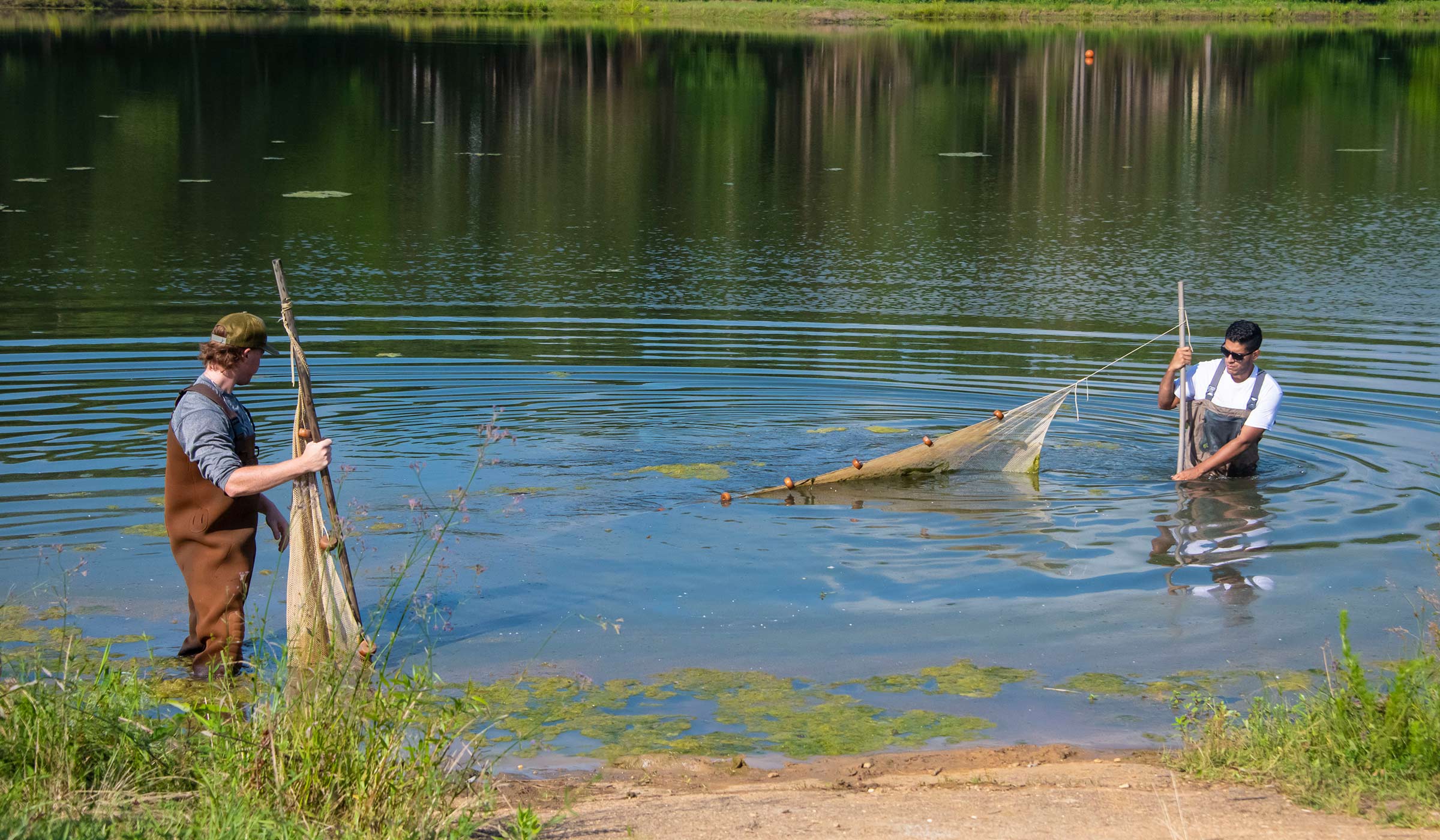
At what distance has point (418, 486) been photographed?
10875mm

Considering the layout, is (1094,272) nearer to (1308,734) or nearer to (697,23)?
(1308,734)

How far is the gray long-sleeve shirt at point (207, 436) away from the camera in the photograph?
6445 millimetres

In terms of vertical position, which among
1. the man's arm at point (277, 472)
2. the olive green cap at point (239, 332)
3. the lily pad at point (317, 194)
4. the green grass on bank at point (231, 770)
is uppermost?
the lily pad at point (317, 194)

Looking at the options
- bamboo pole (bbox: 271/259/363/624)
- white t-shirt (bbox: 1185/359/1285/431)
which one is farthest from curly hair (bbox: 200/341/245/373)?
Result: white t-shirt (bbox: 1185/359/1285/431)

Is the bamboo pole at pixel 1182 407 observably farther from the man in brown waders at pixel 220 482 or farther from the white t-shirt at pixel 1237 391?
the man in brown waders at pixel 220 482

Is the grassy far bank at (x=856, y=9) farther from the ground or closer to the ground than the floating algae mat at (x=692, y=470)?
farther from the ground

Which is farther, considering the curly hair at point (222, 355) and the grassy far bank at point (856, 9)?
the grassy far bank at point (856, 9)

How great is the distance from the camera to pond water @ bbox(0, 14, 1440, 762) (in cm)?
832

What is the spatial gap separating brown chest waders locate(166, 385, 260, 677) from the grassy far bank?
66.0 meters

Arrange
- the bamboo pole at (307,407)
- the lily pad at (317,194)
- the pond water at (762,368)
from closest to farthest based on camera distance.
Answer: the bamboo pole at (307,407) → the pond water at (762,368) → the lily pad at (317,194)

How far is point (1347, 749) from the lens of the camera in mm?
5648

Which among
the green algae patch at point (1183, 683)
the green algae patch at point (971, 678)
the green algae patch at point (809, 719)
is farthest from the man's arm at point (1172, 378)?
the green algae patch at point (809, 719)

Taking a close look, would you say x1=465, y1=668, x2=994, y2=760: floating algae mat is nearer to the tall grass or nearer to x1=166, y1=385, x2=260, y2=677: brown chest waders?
x1=166, y1=385, x2=260, y2=677: brown chest waders

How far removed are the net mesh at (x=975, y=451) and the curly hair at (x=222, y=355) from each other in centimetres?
481
